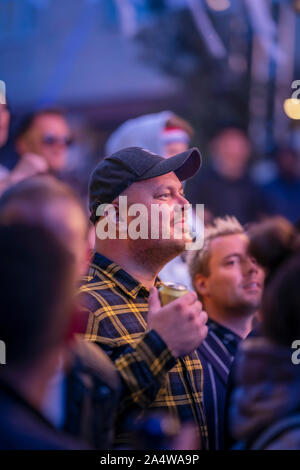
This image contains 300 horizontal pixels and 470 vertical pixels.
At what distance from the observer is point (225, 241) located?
9.73 ft

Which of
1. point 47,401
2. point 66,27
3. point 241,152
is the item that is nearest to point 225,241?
point 47,401

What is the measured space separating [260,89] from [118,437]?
7.96m

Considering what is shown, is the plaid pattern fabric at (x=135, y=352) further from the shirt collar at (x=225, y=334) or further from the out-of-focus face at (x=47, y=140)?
the out-of-focus face at (x=47, y=140)

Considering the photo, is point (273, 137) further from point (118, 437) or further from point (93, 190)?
point (118, 437)

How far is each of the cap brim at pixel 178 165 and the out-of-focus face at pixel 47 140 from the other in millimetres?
1603

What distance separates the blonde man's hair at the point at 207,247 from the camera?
299cm

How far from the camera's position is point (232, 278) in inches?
112

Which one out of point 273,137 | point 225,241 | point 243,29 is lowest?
point 225,241

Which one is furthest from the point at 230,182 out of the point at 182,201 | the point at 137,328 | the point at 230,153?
the point at 137,328

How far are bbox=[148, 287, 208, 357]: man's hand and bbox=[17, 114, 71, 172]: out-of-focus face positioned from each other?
2267mm

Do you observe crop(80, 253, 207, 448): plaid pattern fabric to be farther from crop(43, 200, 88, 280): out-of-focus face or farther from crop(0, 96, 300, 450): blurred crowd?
crop(43, 200, 88, 280): out-of-focus face

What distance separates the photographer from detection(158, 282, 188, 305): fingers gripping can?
1817mm

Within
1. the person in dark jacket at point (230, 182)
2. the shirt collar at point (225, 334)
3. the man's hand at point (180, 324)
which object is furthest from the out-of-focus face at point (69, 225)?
the person in dark jacket at point (230, 182)

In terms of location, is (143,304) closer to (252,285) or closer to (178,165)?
(178,165)
